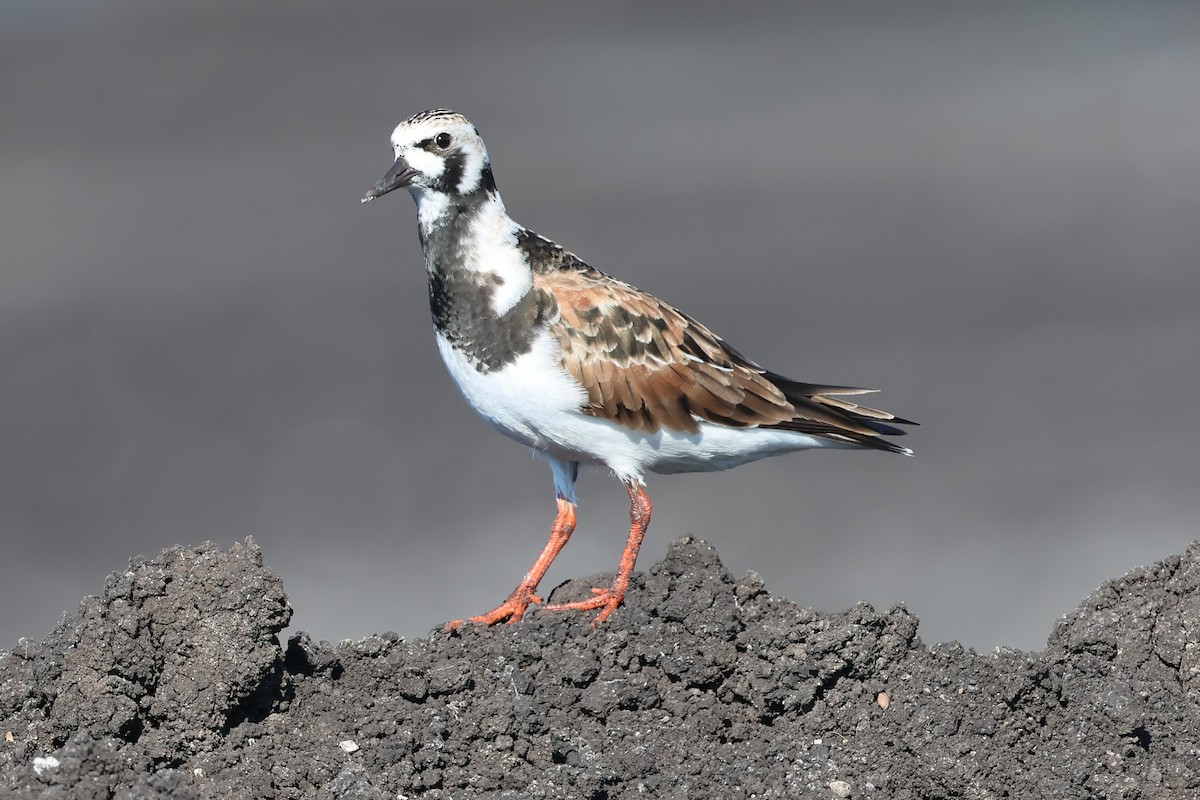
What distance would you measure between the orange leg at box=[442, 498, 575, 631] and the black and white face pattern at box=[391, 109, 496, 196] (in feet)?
7.26

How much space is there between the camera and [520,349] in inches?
371

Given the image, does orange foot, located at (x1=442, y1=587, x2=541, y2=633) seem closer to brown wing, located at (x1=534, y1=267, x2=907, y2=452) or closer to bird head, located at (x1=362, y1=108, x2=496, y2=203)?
brown wing, located at (x1=534, y1=267, x2=907, y2=452)

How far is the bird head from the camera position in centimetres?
931

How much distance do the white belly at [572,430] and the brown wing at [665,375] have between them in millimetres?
81

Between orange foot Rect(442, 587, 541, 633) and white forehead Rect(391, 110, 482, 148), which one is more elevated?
white forehead Rect(391, 110, 482, 148)

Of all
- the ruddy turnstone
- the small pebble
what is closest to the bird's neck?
the ruddy turnstone

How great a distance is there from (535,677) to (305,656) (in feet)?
3.94

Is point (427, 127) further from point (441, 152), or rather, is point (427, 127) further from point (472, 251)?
point (472, 251)

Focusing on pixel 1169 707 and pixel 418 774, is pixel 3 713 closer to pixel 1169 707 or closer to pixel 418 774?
pixel 418 774

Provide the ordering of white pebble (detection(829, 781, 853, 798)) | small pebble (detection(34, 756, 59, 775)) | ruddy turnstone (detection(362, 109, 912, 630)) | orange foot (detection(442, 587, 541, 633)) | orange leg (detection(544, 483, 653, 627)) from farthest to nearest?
orange foot (detection(442, 587, 541, 633)) < ruddy turnstone (detection(362, 109, 912, 630)) < orange leg (detection(544, 483, 653, 627)) < white pebble (detection(829, 781, 853, 798)) < small pebble (detection(34, 756, 59, 775))

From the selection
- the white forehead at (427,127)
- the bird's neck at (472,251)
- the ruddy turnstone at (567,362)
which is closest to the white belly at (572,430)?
the ruddy turnstone at (567,362)

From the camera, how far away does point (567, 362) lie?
31.2 ft

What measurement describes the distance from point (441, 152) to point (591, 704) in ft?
11.4

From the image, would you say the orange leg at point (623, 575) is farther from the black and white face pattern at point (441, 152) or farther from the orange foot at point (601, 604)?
the black and white face pattern at point (441, 152)
